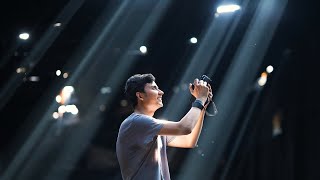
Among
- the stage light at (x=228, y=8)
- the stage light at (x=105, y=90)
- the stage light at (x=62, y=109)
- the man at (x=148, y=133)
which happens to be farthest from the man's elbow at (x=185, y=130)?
the stage light at (x=62, y=109)

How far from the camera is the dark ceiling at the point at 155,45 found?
5.54m

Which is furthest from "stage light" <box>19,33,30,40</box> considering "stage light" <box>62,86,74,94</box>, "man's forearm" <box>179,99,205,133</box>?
"man's forearm" <box>179,99,205,133</box>

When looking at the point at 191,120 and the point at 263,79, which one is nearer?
the point at 191,120

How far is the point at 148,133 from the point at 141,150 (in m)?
0.09

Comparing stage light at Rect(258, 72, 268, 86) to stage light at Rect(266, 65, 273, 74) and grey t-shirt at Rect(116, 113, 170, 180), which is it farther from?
grey t-shirt at Rect(116, 113, 170, 180)

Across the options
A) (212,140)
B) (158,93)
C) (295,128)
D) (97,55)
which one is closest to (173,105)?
(212,140)

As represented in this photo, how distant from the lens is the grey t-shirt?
2.01 m

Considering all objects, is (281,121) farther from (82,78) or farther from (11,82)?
(11,82)

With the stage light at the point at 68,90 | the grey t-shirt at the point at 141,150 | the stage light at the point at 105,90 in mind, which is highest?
the stage light at the point at 105,90

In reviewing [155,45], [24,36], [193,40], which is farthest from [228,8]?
[24,36]

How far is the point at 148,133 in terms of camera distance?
202cm

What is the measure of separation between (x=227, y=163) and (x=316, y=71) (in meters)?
2.31

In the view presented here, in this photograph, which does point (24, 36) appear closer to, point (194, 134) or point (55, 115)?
point (55, 115)

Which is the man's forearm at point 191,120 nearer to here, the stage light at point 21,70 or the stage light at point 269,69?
the stage light at point 269,69
